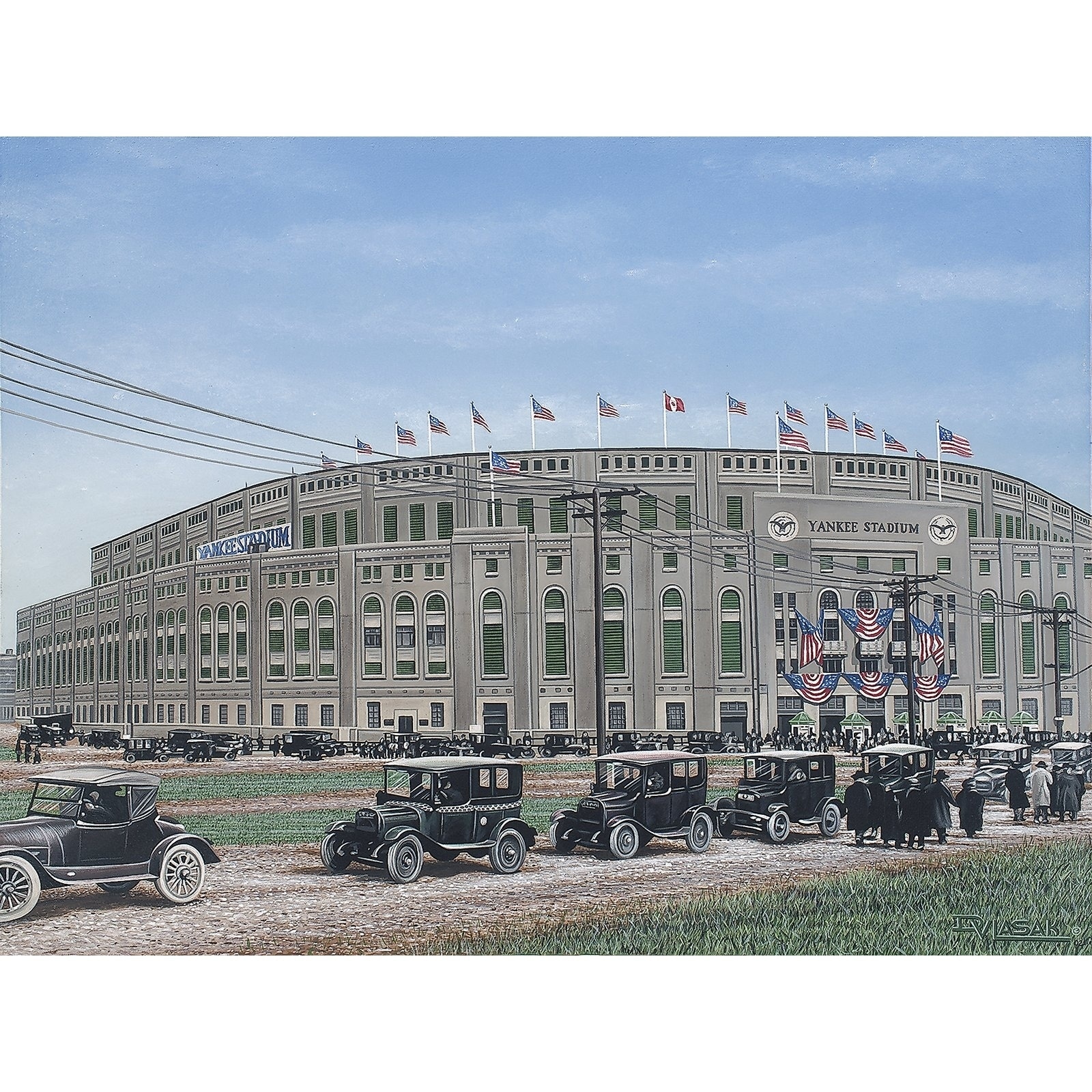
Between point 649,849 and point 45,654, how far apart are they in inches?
364

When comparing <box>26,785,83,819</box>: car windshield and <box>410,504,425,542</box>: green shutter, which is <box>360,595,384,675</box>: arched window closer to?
<box>410,504,425,542</box>: green shutter

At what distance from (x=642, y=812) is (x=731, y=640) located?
3.44 metres

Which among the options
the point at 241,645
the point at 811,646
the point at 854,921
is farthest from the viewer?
the point at 241,645

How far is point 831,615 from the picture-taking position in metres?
16.9

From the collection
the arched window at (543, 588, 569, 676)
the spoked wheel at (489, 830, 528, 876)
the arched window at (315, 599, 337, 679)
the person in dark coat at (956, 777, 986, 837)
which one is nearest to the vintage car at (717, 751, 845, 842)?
the person in dark coat at (956, 777, 986, 837)

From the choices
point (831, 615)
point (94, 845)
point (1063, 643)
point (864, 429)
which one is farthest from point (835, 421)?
point (94, 845)

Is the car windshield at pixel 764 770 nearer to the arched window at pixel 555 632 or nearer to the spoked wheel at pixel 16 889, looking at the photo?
the arched window at pixel 555 632

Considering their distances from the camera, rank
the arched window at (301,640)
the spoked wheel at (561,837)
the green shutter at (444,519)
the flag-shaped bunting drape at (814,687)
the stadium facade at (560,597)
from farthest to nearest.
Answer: the arched window at (301,640) < the green shutter at (444,519) < the flag-shaped bunting drape at (814,687) < the stadium facade at (560,597) < the spoked wheel at (561,837)

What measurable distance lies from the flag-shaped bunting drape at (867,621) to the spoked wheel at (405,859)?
283 inches

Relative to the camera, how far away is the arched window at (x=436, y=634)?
17656 millimetres

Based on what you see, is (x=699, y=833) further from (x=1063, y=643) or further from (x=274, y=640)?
(x=274, y=640)

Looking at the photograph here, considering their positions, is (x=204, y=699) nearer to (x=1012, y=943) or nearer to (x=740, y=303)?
(x=740, y=303)

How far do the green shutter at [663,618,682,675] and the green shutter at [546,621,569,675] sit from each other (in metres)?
1.48
